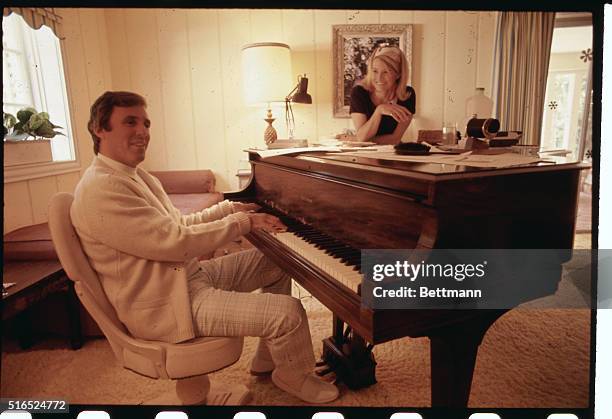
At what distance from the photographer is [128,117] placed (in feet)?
3.06

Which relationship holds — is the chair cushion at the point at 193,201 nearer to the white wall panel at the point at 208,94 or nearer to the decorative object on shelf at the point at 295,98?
the white wall panel at the point at 208,94

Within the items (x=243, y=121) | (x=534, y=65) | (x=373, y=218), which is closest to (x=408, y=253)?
(x=373, y=218)

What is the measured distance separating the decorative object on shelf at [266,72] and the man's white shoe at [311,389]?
1.53 m

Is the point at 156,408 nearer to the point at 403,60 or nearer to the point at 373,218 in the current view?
the point at 373,218

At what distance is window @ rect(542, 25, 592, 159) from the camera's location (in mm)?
914

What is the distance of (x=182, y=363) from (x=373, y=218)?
1.92ft

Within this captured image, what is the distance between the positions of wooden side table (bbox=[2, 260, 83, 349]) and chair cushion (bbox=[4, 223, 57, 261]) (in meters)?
0.02

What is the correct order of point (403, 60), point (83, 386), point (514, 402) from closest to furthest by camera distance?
point (514, 402), point (83, 386), point (403, 60)

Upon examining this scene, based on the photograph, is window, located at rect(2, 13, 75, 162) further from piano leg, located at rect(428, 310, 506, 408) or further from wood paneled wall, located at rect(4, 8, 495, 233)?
piano leg, located at rect(428, 310, 506, 408)

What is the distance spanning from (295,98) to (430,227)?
1687 millimetres

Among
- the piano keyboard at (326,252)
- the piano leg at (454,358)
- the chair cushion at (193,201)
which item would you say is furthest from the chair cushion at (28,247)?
the piano leg at (454,358)

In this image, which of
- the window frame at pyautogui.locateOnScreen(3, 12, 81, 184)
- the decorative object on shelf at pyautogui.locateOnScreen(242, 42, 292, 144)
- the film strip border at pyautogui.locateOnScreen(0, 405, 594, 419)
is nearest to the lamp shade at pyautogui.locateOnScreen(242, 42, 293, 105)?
the decorative object on shelf at pyautogui.locateOnScreen(242, 42, 292, 144)

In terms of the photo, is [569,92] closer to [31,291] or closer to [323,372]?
[323,372]

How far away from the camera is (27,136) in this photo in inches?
63.9
